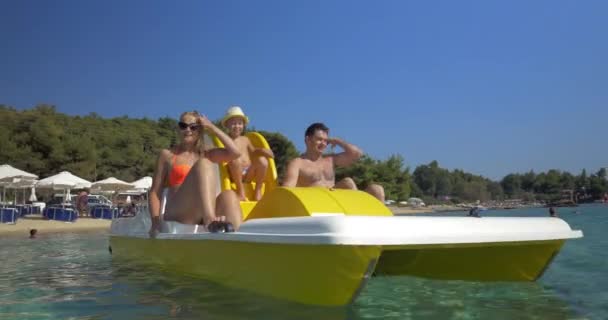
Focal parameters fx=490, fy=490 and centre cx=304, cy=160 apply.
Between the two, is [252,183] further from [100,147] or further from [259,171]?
[100,147]

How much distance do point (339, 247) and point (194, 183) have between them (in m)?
1.77

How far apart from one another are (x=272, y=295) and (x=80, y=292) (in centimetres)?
202

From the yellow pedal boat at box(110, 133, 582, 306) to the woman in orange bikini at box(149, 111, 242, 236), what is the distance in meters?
0.13

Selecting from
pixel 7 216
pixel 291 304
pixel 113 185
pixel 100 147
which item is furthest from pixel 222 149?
pixel 100 147

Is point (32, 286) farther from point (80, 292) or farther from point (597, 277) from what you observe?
point (597, 277)

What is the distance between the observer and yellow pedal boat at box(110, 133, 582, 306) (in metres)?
2.56

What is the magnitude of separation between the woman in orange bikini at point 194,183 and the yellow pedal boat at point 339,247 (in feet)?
0.44

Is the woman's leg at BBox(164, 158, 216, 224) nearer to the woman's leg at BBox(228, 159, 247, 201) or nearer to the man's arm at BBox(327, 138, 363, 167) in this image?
the woman's leg at BBox(228, 159, 247, 201)

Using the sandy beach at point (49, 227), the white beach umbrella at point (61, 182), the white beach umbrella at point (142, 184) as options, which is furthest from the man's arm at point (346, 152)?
the white beach umbrella at point (142, 184)

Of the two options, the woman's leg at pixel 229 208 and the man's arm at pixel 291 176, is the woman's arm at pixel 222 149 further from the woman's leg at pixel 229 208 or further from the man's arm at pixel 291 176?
the woman's leg at pixel 229 208

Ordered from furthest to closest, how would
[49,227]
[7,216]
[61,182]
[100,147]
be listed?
[100,147]
[61,182]
[7,216]
[49,227]

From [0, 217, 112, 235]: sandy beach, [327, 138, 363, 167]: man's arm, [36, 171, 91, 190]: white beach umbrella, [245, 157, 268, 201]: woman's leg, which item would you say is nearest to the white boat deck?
[245, 157, 268, 201]: woman's leg

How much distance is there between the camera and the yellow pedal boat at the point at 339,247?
2.56 metres

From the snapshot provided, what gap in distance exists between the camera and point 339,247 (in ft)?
8.27
